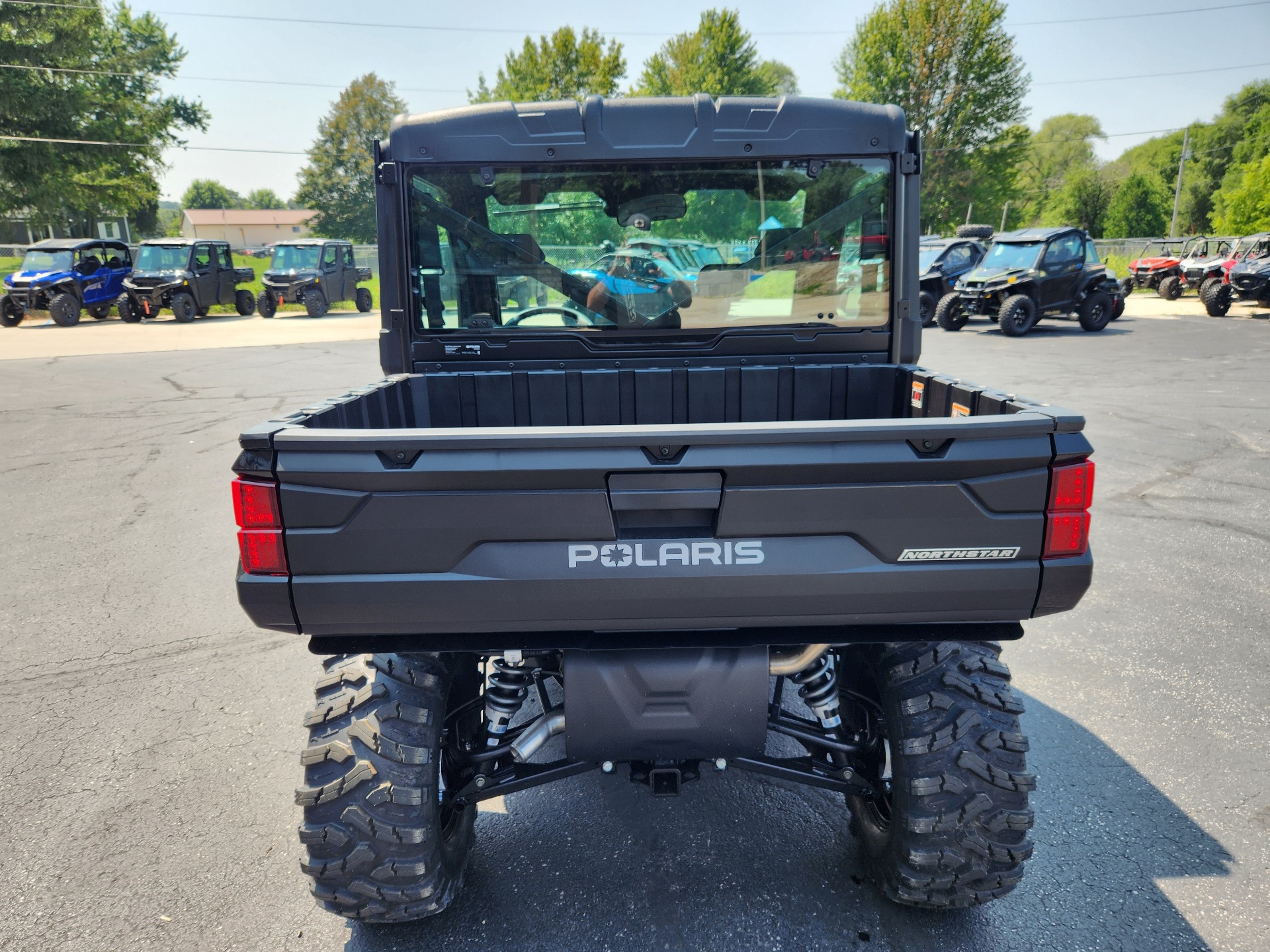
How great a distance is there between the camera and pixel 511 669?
2533mm

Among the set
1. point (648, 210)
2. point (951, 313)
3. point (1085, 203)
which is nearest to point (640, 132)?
point (648, 210)

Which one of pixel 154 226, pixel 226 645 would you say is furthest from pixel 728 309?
pixel 154 226

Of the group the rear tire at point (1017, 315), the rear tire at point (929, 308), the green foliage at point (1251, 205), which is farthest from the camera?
the green foliage at point (1251, 205)

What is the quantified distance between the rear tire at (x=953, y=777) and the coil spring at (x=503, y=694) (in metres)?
1.10

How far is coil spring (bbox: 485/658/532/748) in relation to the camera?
252 cm

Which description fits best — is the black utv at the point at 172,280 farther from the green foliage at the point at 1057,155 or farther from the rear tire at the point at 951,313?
the green foliage at the point at 1057,155

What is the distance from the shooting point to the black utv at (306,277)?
79.6ft

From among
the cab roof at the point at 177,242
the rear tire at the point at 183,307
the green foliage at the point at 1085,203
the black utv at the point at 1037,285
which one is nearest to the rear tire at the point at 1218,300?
the black utv at the point at 1037,285

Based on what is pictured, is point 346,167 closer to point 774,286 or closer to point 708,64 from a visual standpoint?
point 708,64

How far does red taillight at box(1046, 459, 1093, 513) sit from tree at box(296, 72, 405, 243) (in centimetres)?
6878

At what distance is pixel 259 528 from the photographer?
194 cm

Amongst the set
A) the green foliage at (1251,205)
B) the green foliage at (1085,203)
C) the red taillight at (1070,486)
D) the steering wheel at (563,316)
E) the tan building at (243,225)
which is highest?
the tan building at (243,225)

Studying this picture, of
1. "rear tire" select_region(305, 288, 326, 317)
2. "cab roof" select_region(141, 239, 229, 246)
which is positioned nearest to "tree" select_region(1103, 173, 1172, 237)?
"rear tire" select_region(305, 288, 326, 317)

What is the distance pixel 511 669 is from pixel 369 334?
61.7ft
